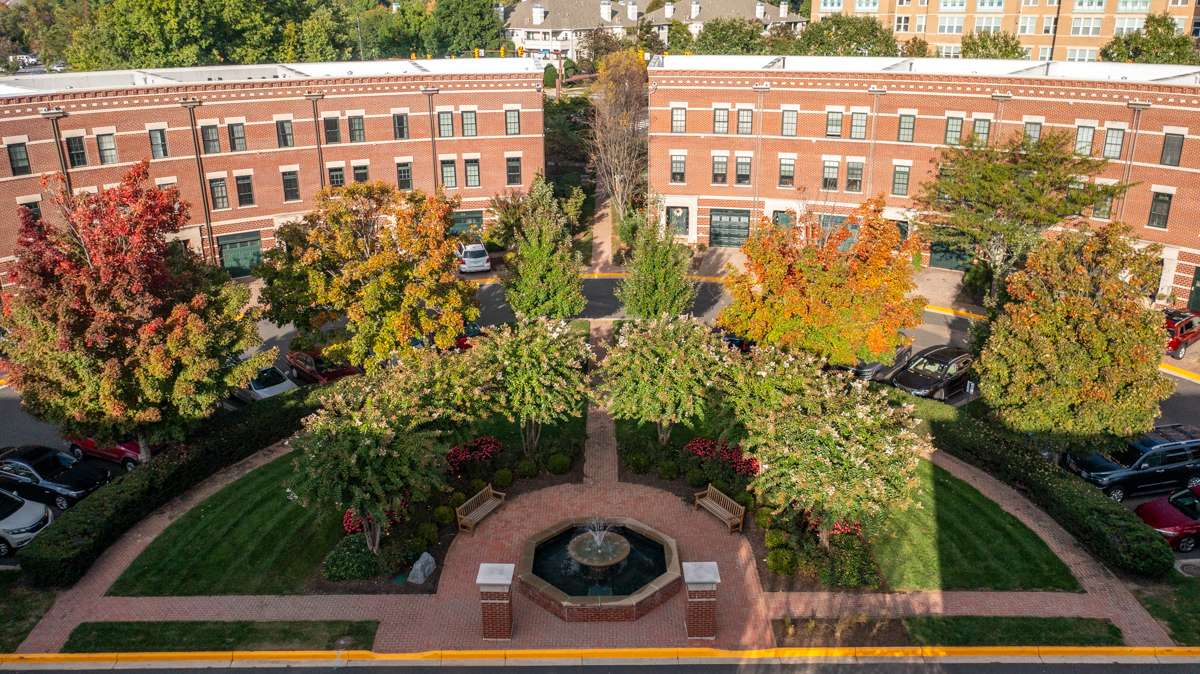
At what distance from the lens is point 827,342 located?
1331 inches

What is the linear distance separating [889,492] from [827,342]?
10089mm

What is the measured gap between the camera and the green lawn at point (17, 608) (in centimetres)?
2373

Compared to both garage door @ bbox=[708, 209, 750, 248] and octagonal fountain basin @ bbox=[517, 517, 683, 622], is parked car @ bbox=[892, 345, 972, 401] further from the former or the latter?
garage door @ bbox=[708, 209, 750, 248]

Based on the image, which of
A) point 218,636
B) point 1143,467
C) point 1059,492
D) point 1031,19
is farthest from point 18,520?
Result: point 1031,19

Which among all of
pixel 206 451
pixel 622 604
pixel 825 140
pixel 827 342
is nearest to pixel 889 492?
pixel 622 604

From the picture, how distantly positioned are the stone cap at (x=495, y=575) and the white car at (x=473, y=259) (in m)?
33.8

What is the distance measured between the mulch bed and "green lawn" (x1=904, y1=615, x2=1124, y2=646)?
458 mm

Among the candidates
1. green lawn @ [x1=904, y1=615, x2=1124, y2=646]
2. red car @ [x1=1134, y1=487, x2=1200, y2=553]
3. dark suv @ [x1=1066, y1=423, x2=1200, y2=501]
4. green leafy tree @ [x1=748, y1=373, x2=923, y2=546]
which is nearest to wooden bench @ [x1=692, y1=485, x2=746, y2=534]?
green leafy tree @ [x1=748, y1=373, x2=923, y2=546]

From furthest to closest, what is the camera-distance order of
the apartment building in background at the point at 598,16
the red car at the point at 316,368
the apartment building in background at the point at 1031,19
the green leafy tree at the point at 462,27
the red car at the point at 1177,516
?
the apartment building in background at the point at 598,16
the green leafy tree at the point at 462,27
the apartment building in background at the point at 1031,19
the red car at the point at 316,368
the red car at the point at 1177,516

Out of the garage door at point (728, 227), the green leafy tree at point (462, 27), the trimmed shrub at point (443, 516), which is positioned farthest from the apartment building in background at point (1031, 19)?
the trimmed shrub at point (443, 516)

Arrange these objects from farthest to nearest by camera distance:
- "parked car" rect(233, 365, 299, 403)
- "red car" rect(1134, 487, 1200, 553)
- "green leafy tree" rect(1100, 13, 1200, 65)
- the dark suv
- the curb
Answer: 1. "green leafy tree" rect(1100, 13, 1200, 65)
2. "parked car" rect(233, 365, 299, 403)
3. the dark suv
4. "red car" rect(1134, 487, 1200, 553)
5. the curb

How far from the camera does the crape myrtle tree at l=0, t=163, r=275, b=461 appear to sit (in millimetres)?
27719

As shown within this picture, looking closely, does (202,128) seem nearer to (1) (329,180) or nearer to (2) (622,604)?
(1) (329,180)

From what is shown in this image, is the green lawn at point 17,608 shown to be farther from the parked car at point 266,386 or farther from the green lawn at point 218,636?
the parked car at point 266,386
